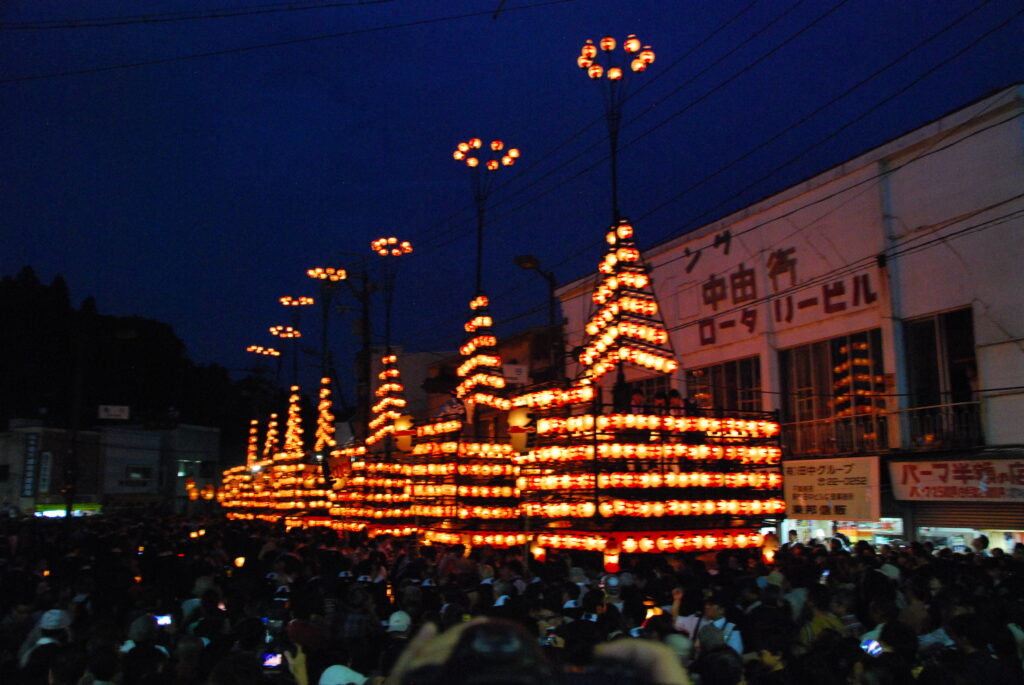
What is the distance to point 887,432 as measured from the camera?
62.7 feet

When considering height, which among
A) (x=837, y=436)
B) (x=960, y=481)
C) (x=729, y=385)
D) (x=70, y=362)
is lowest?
(x=960, y=481)

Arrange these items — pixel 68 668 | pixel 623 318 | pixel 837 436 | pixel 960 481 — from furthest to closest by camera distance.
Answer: pixel 837 436, pixel 623 318, pixel 960 481, pixel 68 668

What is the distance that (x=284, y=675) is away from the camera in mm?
6555

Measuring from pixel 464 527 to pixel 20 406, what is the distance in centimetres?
3792

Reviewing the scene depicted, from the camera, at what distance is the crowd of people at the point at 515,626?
292 cm

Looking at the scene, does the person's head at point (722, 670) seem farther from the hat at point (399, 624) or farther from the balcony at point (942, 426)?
the balcony at point (942, 426)

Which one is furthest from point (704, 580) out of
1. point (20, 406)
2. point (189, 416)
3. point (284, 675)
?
point (189, 416)

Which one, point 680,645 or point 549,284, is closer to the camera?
point 680,645

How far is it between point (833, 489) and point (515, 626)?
18691mm

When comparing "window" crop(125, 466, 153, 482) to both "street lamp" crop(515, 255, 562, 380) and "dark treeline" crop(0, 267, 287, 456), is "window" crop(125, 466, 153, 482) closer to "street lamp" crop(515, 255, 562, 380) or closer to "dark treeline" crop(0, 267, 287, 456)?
"dark treeline" crop(0, 267, 287, 456)

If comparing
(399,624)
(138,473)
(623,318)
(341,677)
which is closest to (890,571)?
(399,624)

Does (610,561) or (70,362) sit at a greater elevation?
(70,362)

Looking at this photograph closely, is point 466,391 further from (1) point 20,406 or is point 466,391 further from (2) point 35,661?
(1) point 20,406

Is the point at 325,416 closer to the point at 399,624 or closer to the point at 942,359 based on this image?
the point at 942,359
